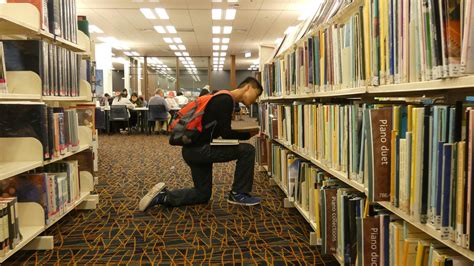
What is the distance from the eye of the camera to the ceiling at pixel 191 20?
27.1ft

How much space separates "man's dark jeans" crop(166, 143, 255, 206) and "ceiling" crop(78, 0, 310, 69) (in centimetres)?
559

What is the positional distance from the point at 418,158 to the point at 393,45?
42cm

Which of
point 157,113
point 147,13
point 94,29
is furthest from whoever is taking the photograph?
point 94,29

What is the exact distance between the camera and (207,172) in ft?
10.8

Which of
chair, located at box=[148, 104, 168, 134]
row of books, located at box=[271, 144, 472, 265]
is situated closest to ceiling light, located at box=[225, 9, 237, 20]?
chair, located at box=[148, 104, 168, 134]

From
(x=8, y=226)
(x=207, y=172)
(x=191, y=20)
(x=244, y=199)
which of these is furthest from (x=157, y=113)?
(x=8, y=226)

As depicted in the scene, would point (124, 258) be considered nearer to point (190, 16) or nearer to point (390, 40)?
point (390, 40)

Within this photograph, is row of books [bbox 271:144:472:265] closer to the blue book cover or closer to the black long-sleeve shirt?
the blue book cover

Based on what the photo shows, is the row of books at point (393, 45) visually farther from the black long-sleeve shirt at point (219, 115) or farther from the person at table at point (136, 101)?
the person at table at point (136, 101)

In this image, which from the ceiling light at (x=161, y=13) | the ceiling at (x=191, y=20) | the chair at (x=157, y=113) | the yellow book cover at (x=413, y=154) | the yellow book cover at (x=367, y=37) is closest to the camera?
the yellow book cover at (x=413, y=154)

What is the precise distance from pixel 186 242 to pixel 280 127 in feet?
4.80

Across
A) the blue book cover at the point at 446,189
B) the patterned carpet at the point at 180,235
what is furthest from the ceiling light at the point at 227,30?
the blue book cover at the point at 446,189

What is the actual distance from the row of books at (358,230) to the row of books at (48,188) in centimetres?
160

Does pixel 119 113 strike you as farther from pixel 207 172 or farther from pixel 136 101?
pixel 207 172
